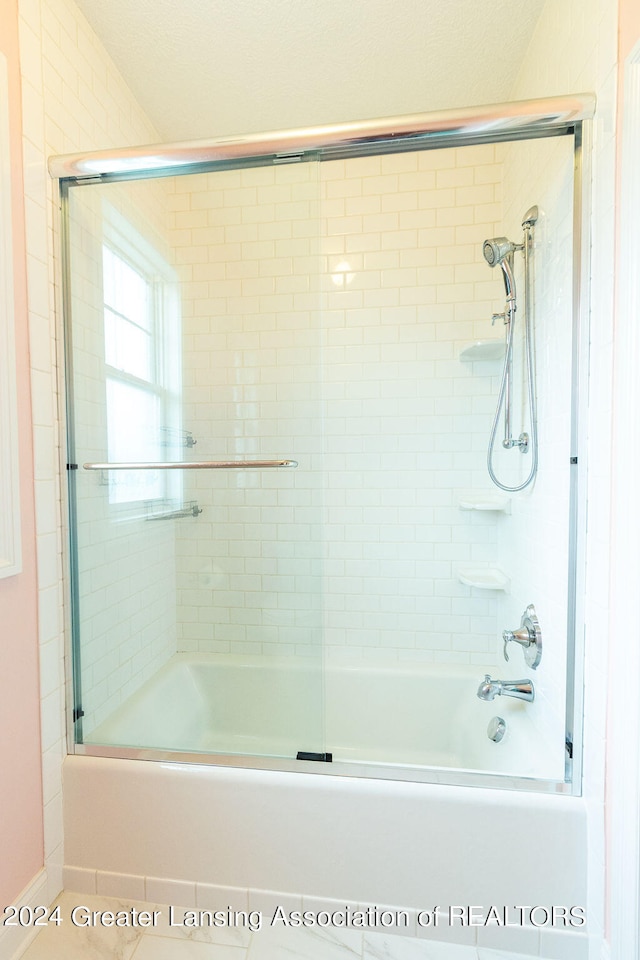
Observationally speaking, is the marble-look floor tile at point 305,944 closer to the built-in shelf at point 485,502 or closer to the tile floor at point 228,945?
the tile floor at point 228,945

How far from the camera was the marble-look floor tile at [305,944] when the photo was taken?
1.20 metres

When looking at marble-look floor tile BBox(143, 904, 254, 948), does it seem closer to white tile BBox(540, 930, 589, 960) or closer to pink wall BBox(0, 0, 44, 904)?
pink wall BBox(0, 0, 44, 904)

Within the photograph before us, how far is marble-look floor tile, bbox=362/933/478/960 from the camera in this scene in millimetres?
1195

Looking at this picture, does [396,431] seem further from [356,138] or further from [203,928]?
[203,928]

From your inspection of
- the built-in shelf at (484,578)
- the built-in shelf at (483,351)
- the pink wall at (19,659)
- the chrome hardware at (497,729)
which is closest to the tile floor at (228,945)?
the pink wall at (19,659)

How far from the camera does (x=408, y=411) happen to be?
2.15 meters

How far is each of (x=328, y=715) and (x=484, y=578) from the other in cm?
88

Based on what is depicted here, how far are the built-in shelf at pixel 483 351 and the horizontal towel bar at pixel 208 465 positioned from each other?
36.5 inches

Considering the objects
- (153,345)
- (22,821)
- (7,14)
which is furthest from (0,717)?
(7,14)

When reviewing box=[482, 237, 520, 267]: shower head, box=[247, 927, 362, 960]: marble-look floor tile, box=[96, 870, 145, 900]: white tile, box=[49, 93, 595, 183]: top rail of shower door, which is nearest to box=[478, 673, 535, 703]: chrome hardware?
box=[247, 927, 362, 960]: marble-look floor tile

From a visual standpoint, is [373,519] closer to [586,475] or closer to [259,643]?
[259,643]

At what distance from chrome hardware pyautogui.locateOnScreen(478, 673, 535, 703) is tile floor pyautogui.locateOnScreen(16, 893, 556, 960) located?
2.01ft

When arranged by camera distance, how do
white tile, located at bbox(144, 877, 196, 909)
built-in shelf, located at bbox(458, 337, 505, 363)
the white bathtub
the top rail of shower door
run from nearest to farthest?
1. the top rail of shower door
2. white tile, located at bbox(144, 877, 196, 909)
3. the white bathtub
4. built-in shelf, located at bbox(458, 337, 505, 363)

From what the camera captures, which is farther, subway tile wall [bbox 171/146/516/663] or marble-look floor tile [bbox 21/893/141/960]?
subway tile wall [bbox 171/146/516/663]
